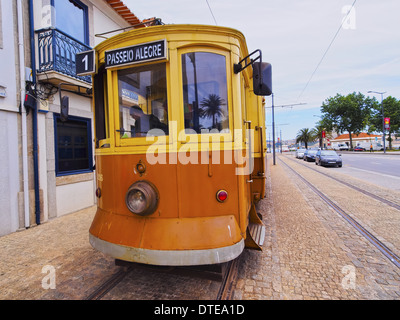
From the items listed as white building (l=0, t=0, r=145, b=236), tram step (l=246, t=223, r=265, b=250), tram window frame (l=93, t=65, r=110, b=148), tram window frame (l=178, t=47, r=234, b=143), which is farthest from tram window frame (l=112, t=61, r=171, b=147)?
white building (l=0, t=0, r=145, b=236)

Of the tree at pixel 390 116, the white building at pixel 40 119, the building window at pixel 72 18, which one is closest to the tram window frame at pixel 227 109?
the white building at pixel 40 119

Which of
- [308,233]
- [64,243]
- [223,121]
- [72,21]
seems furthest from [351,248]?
[72,21]

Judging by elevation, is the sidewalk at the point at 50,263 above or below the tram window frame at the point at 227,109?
below

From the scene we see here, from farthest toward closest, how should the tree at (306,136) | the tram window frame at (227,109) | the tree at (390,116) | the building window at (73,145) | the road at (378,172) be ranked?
the tree at (306,136) < the tree at (390,116) < the road at (378,172) < the building window at (73,145) < the tram window frame at (227,109)

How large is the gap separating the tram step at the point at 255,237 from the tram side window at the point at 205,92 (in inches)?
58.4

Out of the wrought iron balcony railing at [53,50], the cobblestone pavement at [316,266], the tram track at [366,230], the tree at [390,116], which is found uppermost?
the tree at [390,116]

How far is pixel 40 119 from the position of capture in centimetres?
608

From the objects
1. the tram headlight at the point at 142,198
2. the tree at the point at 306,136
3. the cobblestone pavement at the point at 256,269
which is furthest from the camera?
the tree at the point at 306,136

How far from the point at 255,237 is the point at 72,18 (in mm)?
8075

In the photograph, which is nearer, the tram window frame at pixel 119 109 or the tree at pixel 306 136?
the tram window frame at pixel 119 109

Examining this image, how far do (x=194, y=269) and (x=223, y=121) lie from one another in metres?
1.75

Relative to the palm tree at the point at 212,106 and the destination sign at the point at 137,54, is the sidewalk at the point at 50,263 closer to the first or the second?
the palm tree at the point at 212,106

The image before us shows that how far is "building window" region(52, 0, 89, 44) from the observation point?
6828mm

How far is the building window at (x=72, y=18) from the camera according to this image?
22.4ft
